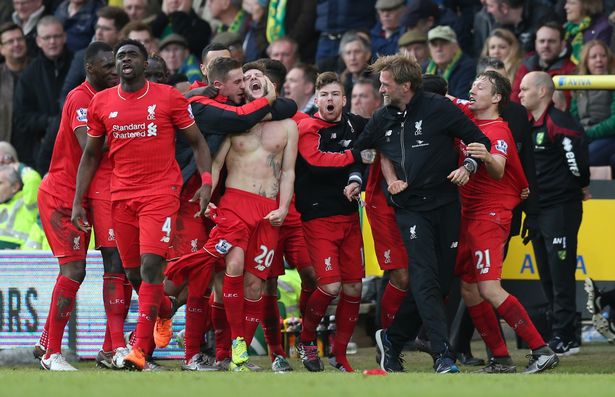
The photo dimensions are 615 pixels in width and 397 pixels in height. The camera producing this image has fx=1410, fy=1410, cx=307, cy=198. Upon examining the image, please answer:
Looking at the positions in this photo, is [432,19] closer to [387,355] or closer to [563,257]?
[563,257]

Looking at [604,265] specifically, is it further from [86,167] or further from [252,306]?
[86,167]

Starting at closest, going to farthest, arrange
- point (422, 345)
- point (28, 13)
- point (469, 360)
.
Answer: point (469, 360)
point (422, 345)
point (28, 13)

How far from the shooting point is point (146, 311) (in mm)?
10555

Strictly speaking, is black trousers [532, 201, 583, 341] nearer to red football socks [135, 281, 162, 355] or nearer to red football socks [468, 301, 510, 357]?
red football socks [468, 301, 510, 357]

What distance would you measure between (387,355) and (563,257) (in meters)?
2.70

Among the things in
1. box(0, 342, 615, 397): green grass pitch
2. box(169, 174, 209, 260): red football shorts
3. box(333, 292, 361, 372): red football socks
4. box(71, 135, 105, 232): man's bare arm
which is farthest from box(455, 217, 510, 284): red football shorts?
box(71, 135, 105, 232): man's bare arm

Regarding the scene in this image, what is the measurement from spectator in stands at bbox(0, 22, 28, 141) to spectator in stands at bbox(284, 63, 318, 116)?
4597 mm

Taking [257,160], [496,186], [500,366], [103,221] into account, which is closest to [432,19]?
[496,186]

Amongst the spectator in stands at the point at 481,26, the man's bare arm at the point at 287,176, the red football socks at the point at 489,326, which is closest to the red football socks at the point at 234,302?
the man's bare arm at the point at 287,176

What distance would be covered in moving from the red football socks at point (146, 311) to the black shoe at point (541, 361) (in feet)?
9.69

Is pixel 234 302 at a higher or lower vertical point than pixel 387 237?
lower

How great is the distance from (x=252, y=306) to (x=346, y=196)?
119 centimetres

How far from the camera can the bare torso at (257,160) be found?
1116 cm

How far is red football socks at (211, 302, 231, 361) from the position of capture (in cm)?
1154
